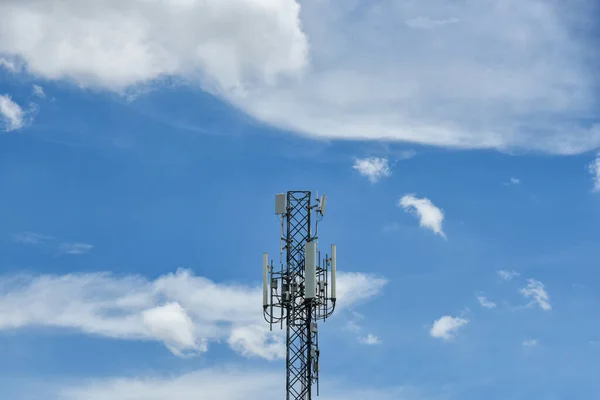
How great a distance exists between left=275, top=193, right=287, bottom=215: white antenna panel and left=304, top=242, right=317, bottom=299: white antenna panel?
8.29 feet

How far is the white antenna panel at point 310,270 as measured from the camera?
63.4 metres

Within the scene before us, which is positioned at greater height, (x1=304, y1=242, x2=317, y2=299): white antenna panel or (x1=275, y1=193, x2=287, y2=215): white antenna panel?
(x1=275, y1=193, x2=287, y2=215): white antenna panel

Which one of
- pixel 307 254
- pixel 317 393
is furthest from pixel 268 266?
pixel 317 393

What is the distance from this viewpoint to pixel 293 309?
2525 inches

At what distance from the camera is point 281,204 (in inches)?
2574

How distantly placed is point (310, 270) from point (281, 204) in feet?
13.9

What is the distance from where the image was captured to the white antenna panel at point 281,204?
214 feet

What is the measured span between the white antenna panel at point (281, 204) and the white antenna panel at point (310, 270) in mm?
2527

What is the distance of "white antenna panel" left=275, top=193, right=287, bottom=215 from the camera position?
65.3 m

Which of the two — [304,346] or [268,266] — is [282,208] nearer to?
[268,266]

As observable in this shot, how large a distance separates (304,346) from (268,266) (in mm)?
4856

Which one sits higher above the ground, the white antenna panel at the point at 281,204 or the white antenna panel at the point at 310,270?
the white antenna panel at the point at 281,204

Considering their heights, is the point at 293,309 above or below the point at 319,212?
below

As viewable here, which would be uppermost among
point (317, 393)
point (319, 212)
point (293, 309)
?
point (319, 212)
